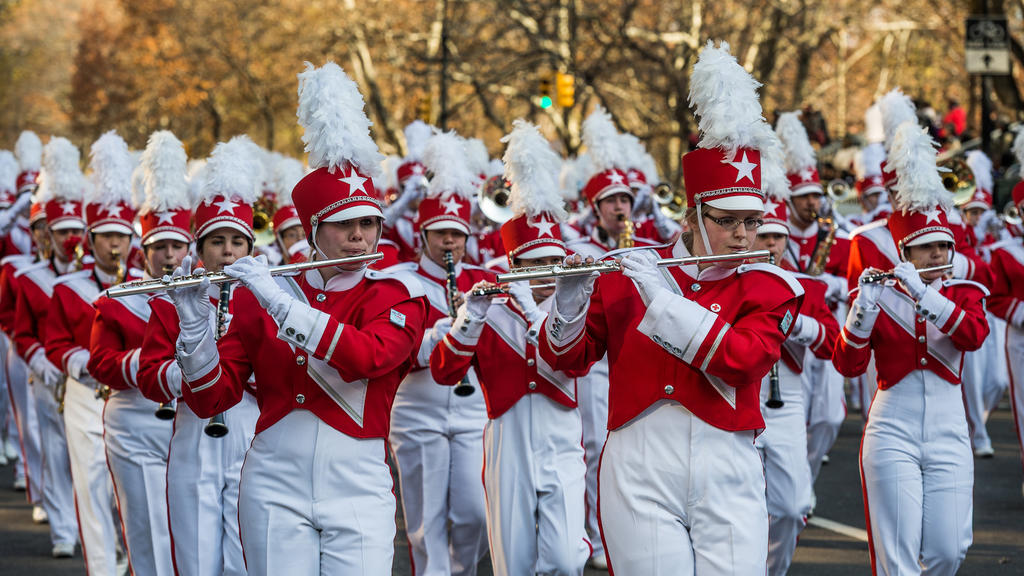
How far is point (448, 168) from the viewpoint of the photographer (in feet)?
29.0

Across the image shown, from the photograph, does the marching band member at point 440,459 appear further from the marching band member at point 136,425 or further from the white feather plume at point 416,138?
the white feather plume at point 416,138

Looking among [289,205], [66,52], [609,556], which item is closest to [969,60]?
[289,205]

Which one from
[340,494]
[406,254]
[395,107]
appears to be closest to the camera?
[340,494]

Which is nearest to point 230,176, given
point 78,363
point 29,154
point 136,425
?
point 136,425

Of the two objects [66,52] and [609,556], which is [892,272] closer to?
[609,556]

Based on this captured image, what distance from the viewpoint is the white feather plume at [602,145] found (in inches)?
439

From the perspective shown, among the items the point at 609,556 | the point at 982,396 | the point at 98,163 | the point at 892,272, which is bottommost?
the point at 982,396

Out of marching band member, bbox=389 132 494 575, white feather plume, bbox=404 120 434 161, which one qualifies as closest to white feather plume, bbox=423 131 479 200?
marching band member, bbox=389 132 494 575

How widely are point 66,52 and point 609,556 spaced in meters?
76.9

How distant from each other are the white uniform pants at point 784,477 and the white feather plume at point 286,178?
430cm

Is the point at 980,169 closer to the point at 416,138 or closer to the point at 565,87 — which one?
the point at 416,138

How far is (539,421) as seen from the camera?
756 centimetres

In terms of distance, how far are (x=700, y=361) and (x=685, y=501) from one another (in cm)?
53

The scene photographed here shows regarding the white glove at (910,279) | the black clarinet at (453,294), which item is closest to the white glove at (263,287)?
the black clarinet at (453,294)
